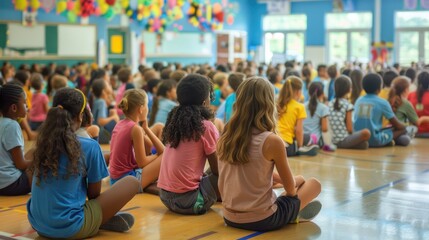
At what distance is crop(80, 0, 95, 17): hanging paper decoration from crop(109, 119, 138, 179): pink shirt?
1101 centimetres

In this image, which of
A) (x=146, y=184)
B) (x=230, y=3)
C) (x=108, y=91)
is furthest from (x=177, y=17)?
(x=146, y=184)

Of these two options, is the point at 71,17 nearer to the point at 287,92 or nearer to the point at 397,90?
the point at 397,90

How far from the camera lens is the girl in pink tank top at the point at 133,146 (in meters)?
4.84

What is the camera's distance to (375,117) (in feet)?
25.3

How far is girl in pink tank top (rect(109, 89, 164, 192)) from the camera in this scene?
4.84 meters

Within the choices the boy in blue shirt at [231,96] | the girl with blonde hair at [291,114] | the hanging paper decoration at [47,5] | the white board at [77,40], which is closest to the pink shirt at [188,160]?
the girl with blonde hair at [291,114]

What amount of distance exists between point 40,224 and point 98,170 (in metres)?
0.45

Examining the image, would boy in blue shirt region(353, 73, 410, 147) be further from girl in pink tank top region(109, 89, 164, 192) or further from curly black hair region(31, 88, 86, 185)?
curly black hair region(31, 88, 86, 185)

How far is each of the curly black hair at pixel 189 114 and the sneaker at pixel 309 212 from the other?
863 mm

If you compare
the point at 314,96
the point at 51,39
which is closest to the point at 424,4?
the point at 51,39

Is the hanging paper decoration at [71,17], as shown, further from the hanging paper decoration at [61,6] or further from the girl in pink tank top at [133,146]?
the girl in pink tank top at [133,146]

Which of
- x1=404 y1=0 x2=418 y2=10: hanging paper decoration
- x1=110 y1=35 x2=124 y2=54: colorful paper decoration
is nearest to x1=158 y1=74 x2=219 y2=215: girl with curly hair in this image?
x1=110 y1=35 x2=124 y2=54: colorful paper decoration

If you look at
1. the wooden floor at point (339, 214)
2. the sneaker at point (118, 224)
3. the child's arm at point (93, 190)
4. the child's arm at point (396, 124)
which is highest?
the child's arm at point (396, 124)

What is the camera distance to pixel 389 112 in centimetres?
766
